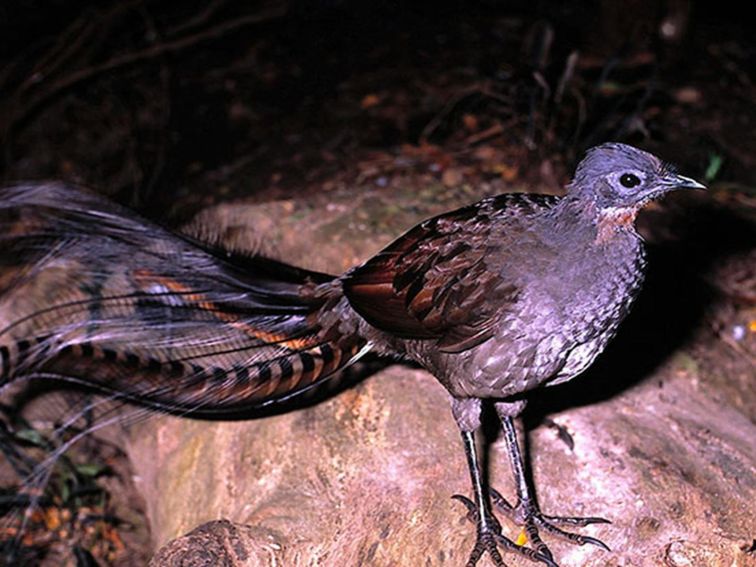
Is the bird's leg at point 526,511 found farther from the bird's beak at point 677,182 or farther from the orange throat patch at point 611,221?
the bird's beak at point 677,182

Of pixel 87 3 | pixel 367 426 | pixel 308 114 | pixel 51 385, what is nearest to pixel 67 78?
pixel 87 3

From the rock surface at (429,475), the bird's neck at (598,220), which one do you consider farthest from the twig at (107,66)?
the bird's neck at (598,220)

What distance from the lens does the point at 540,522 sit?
297 cm

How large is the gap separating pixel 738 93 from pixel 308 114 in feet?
9.26

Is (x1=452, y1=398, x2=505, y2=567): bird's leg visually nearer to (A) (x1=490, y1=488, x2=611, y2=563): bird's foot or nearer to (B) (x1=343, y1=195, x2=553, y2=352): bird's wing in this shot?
(A) (x1=490, y1=488, x2=611, y2=563): bird's foot

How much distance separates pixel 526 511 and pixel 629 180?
1121mm

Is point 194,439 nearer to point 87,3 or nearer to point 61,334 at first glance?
point 61,334

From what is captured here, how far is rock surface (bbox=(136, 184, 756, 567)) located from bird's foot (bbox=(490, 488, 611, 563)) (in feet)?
0.11

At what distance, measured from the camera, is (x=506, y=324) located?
8.85ft

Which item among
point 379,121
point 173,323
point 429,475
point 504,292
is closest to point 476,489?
point 429,475

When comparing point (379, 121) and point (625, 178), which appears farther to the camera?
point (379, 121)

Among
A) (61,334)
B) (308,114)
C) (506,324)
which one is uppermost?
(506,324)

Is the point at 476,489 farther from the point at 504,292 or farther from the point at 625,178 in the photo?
the point at 625,178

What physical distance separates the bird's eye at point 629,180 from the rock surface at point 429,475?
1.07 meters
